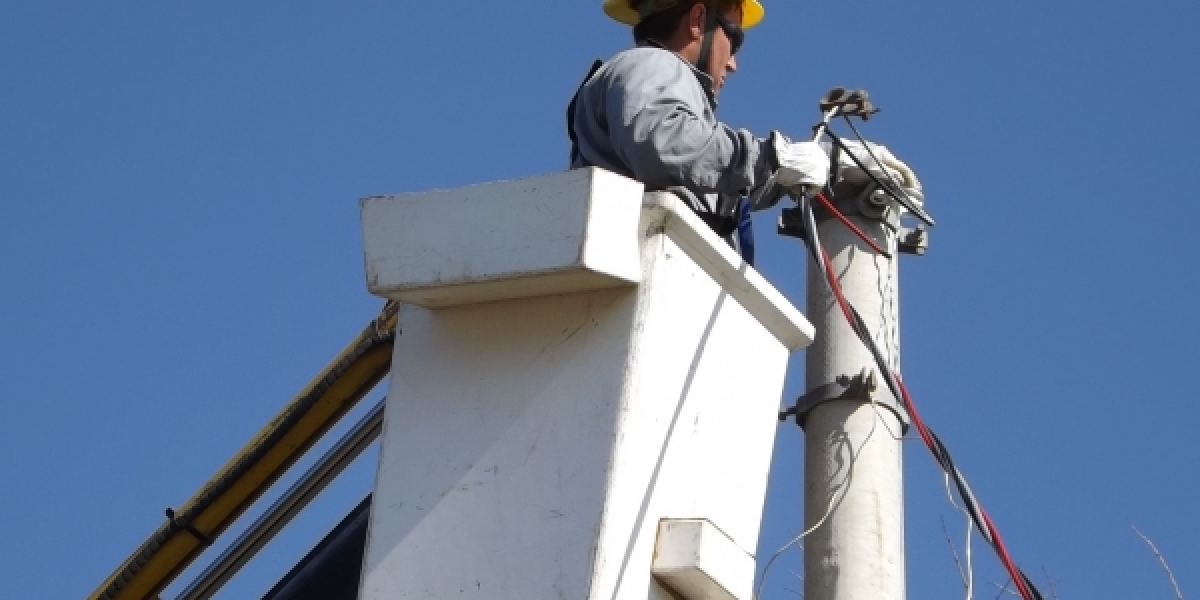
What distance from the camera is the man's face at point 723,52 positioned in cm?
510

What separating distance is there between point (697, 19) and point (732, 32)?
0.30ft

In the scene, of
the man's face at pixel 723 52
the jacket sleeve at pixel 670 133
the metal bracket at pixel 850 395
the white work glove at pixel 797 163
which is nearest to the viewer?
the jacket sleeve at pixel 670 133

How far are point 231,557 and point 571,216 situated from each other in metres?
2.37

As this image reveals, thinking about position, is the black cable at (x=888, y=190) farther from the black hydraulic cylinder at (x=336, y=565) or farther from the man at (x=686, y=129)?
the black hydraulic cylinder at (x=336, y=565)

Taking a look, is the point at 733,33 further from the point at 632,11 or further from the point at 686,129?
the point at 686,129

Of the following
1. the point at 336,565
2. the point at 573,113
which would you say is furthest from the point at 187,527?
the point at 573,113

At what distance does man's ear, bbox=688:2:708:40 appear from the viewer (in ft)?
16.7

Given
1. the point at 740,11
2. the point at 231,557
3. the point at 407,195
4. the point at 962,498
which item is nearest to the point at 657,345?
the point at 407,195

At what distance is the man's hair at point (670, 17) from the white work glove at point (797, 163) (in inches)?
20.2

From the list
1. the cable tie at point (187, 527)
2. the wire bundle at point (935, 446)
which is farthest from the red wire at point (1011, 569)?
the cable tie at point (187, 527)

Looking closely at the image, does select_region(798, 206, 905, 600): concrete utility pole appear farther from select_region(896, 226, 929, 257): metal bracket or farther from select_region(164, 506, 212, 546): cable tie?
select_region(164, 506, 212, 546): cable tie

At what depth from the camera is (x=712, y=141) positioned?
4301 millimetres

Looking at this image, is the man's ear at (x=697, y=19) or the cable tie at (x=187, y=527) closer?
the man's ear at (x=697, y=19)

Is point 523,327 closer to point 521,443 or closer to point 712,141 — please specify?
point 521,443
